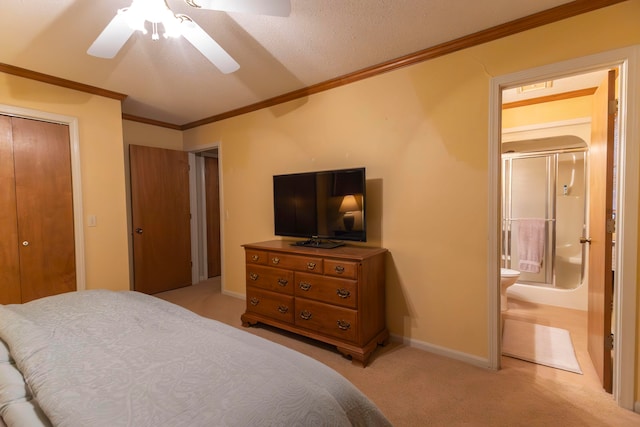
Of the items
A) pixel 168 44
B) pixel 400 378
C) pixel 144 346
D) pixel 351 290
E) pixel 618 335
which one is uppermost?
pixel 168 44

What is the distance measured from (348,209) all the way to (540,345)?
2.07 metres

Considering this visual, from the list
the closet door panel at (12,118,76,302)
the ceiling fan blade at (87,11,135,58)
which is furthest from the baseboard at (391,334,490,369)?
the closet door panel at (12,118,76,302)

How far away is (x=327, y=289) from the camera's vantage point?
2.44m

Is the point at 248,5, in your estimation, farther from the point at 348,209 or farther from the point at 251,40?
the point at 348,209

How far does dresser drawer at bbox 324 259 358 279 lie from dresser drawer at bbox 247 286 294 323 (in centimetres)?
54

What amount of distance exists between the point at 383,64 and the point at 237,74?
1365 mm

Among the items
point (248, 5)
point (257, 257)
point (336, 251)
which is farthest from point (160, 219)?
point (248, 5)

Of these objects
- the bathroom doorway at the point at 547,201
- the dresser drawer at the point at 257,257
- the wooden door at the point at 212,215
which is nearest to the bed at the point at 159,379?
the dresser drawer at the point at 257,257

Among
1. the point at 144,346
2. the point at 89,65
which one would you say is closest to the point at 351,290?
the point at 144,346

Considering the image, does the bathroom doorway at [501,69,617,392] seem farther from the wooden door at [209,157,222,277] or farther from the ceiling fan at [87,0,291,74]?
the wooden door at [209,157,222,277]

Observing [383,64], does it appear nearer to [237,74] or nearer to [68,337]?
[237,74]

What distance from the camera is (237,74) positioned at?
2768 mm

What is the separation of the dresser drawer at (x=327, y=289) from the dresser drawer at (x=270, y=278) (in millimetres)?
89

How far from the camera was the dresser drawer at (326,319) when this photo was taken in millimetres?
2332
